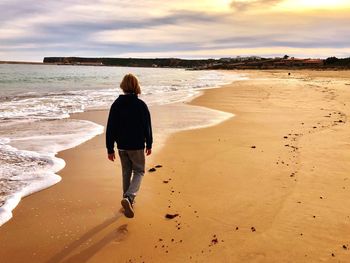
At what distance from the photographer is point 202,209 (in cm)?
500

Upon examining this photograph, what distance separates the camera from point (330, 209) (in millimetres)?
4836

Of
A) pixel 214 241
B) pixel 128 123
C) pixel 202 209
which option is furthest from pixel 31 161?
pixel 214 241

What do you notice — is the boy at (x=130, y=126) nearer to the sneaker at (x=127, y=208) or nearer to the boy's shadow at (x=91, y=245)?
the sneaker at (x=127, y=208)

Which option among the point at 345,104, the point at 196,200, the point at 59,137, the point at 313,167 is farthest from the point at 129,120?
the point at 345,104

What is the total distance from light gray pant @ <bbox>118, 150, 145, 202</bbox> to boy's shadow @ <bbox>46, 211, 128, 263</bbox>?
42 cm

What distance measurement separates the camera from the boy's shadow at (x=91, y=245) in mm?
3842

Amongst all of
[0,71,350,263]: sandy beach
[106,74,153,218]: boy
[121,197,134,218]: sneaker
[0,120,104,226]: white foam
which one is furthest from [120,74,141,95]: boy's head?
[0,120,104,226]: white foam

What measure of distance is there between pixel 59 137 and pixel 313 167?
6055 mm

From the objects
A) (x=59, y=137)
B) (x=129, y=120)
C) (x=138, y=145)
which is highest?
(x=129, y=120)

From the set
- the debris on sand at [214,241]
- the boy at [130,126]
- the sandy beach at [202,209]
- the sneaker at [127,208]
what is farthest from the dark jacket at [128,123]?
the debris on sand at [214,241]

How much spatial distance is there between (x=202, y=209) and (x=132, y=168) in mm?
1067

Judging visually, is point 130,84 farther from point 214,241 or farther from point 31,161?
point 31,161

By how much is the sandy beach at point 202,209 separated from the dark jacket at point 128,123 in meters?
0.91

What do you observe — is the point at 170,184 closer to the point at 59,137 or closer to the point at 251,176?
the point at 251,176
